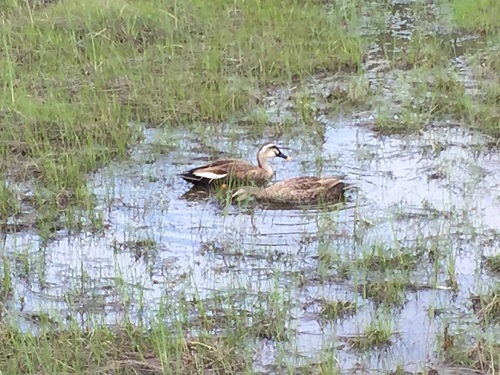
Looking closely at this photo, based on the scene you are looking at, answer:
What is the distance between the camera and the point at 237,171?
7695 mm

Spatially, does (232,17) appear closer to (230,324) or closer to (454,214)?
Answer: (454,214)

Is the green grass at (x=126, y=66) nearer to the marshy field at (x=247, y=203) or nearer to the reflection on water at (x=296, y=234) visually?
the marshy field at (x=247, y=203)

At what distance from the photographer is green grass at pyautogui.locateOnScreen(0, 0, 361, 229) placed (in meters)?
8.21

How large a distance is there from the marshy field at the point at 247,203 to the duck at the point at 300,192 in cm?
12

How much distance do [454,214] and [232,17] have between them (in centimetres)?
575

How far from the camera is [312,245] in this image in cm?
632

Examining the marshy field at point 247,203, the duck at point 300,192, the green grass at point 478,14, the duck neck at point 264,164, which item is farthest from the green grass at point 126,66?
the green grass at point 478,14

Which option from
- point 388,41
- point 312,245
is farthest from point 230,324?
point 388,41

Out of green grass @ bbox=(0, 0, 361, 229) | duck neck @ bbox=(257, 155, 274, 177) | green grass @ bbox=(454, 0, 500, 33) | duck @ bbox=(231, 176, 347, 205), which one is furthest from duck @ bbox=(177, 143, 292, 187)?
green grass @ bbox=(454, 0, 500, 33)

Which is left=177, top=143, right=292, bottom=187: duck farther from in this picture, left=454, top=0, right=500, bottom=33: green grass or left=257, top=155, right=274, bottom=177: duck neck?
left=454, top=0, right=500, bottom=33: green grass

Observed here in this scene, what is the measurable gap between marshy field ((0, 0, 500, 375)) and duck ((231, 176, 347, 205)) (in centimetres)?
12

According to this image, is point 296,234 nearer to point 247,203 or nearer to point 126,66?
point 247,203

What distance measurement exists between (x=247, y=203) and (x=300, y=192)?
39 cm

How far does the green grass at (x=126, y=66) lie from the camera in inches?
323
